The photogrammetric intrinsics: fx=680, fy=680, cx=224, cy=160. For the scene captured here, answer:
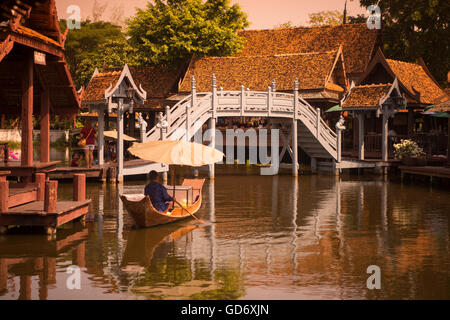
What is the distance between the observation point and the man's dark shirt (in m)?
16.1

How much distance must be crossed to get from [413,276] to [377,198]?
12.6 m

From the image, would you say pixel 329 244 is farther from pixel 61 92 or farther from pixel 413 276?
pixel 61 92

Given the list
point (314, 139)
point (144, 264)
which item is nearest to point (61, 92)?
point (144, 264)

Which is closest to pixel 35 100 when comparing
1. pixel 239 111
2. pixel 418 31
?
pixel 239 111

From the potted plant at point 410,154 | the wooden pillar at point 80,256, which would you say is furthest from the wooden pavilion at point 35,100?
the potted plant at point 410,154

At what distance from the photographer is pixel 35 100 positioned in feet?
65.7

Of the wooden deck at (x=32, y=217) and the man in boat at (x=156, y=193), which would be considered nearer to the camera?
the wooden deck at (x=32, y=217)

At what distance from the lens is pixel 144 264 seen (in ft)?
40.4

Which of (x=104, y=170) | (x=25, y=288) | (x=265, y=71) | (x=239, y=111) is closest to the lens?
(x=25, y=288)

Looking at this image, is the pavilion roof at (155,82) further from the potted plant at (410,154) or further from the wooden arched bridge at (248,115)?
the potted plant at (410,154)

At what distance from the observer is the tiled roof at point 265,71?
135 ft

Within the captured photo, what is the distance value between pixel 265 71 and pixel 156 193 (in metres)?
27.6

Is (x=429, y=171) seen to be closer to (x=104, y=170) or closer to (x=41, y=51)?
(x=104, y=170)

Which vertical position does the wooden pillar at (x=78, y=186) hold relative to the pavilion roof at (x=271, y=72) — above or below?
below
